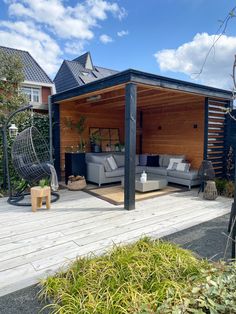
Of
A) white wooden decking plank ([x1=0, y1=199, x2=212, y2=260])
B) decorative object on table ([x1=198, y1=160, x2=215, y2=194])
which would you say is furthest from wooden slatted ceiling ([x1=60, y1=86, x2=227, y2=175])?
white wooden decking plank ([x1=0, y1=199, x2=212, y2=260])

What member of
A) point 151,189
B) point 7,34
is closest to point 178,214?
point 151,189

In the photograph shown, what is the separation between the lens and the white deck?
2459mm

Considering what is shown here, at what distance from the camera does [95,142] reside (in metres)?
7.64

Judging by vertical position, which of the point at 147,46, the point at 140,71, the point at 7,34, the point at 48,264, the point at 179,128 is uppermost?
the point at 7,34

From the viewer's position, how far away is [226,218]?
3.90 m

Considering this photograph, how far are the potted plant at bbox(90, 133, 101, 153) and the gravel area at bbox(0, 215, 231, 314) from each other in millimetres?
4518

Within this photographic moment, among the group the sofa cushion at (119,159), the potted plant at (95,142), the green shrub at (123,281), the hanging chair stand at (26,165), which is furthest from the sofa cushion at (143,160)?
the green shrub at (123,281)

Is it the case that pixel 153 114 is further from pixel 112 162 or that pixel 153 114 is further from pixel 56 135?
pixel 56 135

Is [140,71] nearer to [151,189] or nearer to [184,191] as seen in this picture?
[151,189]

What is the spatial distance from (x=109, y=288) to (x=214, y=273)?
30.3 inches

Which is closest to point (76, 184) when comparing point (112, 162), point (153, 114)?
point (112, 162)

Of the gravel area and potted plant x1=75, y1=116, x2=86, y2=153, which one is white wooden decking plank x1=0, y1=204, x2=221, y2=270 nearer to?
the gravel area

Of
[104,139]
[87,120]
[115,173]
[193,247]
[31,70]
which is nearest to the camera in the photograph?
[193,247]

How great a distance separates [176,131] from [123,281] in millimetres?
6315
